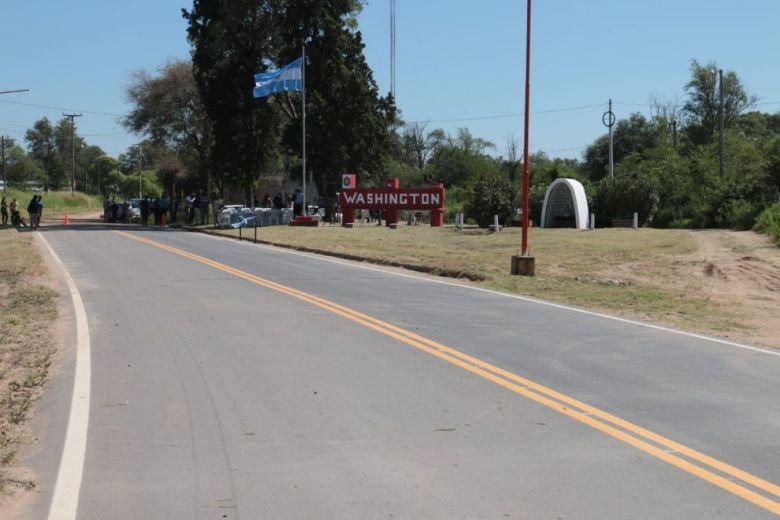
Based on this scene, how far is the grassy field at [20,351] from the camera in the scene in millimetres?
6566

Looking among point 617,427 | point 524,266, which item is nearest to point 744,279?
point 524,266

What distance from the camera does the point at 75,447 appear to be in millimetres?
6473

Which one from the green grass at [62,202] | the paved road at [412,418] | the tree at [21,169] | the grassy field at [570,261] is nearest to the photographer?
the paved road at [412,418]

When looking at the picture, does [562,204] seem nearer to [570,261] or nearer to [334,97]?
[334,97]

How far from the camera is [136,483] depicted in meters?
5.66

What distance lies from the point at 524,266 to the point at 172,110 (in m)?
52.4

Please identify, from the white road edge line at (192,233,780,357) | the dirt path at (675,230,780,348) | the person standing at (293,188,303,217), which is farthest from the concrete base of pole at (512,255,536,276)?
the person standing at (293,188,303,217)

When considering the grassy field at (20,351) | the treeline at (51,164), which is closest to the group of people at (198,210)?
the grassy field at (20,351)

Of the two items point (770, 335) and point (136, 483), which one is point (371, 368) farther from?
point (770, 335)

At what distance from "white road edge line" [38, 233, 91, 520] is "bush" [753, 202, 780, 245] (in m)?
24.8

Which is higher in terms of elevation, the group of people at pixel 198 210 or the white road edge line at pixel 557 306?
the group of people at pixel 198 210

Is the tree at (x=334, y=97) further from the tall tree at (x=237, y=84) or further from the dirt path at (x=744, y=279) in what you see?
the dirt path at (x=744, y=279)

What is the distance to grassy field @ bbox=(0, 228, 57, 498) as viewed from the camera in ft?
21.5

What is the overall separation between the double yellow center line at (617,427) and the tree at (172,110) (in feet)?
188
